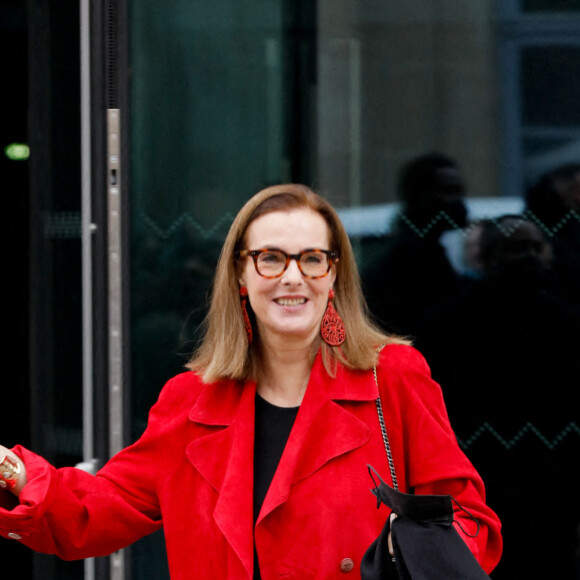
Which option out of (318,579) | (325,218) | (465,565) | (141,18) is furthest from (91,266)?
(465,565)

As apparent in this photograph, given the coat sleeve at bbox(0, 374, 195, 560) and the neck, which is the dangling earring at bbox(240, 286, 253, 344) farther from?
the coat sleeve at bbox(0, 374, 195, 560)

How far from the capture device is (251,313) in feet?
9.44

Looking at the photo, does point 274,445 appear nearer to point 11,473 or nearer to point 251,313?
point 251,313

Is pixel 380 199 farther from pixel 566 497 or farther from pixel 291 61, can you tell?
pixel 566 497

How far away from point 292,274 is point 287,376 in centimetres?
33

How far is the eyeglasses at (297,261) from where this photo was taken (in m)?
2.62

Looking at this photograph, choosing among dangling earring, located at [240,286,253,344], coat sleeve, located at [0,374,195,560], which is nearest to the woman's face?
dangling earring, located at [240,286,253,344]

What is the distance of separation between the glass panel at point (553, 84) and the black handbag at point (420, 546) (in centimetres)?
205

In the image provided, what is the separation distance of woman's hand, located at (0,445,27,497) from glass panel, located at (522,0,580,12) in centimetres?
257

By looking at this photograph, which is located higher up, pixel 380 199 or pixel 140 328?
pixel 380 199

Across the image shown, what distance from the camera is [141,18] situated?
4074 mm

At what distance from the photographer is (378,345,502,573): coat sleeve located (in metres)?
2.46

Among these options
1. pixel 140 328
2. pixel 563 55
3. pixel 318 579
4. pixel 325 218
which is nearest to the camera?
pixel 318 579

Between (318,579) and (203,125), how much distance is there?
7.09 ft
